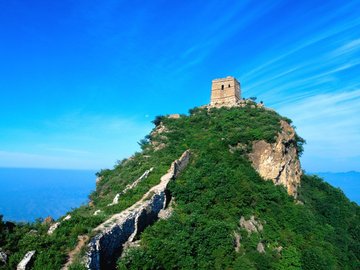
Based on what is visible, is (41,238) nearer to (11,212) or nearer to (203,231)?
(203,231)

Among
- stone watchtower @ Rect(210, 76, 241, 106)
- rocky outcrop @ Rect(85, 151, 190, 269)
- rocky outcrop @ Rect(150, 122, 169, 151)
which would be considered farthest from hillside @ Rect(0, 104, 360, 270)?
stone watchtower @ Rect(210, 76, 241, 106)

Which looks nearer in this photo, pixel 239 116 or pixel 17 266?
pixel 17 266

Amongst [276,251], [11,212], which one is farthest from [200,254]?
[11,212]

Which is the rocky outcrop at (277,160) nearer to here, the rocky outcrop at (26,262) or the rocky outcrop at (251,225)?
the rocky outcrop at (251,225)

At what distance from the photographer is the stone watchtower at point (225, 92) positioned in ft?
143

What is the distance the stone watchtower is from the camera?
43531 millimetres

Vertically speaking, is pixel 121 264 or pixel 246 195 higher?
pixel 246 195

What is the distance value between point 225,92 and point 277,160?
1723cm

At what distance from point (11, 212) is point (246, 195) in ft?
Result: 711

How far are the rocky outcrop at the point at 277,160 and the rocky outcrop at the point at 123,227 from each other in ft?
37.3

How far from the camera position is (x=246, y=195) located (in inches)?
896

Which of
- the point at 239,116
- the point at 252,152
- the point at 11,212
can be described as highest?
the point at 239,116

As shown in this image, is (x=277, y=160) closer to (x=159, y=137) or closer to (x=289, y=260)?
(x=289, y=260)

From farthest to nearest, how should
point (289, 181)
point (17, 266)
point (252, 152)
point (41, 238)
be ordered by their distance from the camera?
point (289, 181) < point (252, 152) < point (41, 238) < point (17, 266)
